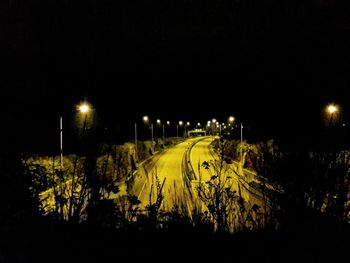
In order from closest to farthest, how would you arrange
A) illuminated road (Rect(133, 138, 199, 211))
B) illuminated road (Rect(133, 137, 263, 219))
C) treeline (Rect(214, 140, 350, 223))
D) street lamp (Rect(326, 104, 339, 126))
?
treeline (Rect(214, 140, 350, 223)) < street lamp (Rect(326, 104, 339, 126)) < illuminated road (Rect(133, 137, 263, 219)) < illuminated road (Rect(133, 138, 199, 211))

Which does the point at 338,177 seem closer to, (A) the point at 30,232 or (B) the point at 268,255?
(B) the point at 268,255

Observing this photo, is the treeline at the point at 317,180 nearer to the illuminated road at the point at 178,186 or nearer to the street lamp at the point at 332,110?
the street lamp at the point at 332,110

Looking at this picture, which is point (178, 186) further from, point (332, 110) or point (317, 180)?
point (317, 180)

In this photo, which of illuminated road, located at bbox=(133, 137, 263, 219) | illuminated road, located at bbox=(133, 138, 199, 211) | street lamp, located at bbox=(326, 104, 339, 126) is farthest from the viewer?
illuminated road, located at bbox=(133, 138, 199, 211)

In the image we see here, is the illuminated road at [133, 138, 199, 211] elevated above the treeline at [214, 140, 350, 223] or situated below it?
below

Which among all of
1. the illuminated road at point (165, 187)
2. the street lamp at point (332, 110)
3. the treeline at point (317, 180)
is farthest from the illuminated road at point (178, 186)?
the street lamp at point (332, 110)

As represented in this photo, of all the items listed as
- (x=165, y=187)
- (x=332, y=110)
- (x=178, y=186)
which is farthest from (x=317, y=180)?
(x=178, y=186)

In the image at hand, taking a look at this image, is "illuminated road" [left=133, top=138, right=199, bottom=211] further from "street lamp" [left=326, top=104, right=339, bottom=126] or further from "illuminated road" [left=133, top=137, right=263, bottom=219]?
"street lamp" [left=326, top=104, right=339, bottom=126]

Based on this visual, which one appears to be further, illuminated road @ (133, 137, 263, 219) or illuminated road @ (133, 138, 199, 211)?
illuminated road @ (133, 138, 199, 211)

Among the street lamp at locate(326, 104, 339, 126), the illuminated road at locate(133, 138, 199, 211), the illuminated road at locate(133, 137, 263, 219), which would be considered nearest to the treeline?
the street lamp at locate(326, 104, 339, 126)

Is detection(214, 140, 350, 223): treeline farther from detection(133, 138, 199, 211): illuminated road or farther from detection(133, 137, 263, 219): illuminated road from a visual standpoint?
detection(133, 138, 199, 211): illuminated road

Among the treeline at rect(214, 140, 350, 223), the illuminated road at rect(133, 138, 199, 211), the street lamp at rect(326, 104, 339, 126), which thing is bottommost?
the illuminated road at rect(133, 138, 199, 211)

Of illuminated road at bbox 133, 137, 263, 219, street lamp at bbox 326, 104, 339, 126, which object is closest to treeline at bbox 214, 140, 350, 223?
street lamp at bbox 326, 104, 339, 126

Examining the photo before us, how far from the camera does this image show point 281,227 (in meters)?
5.36
